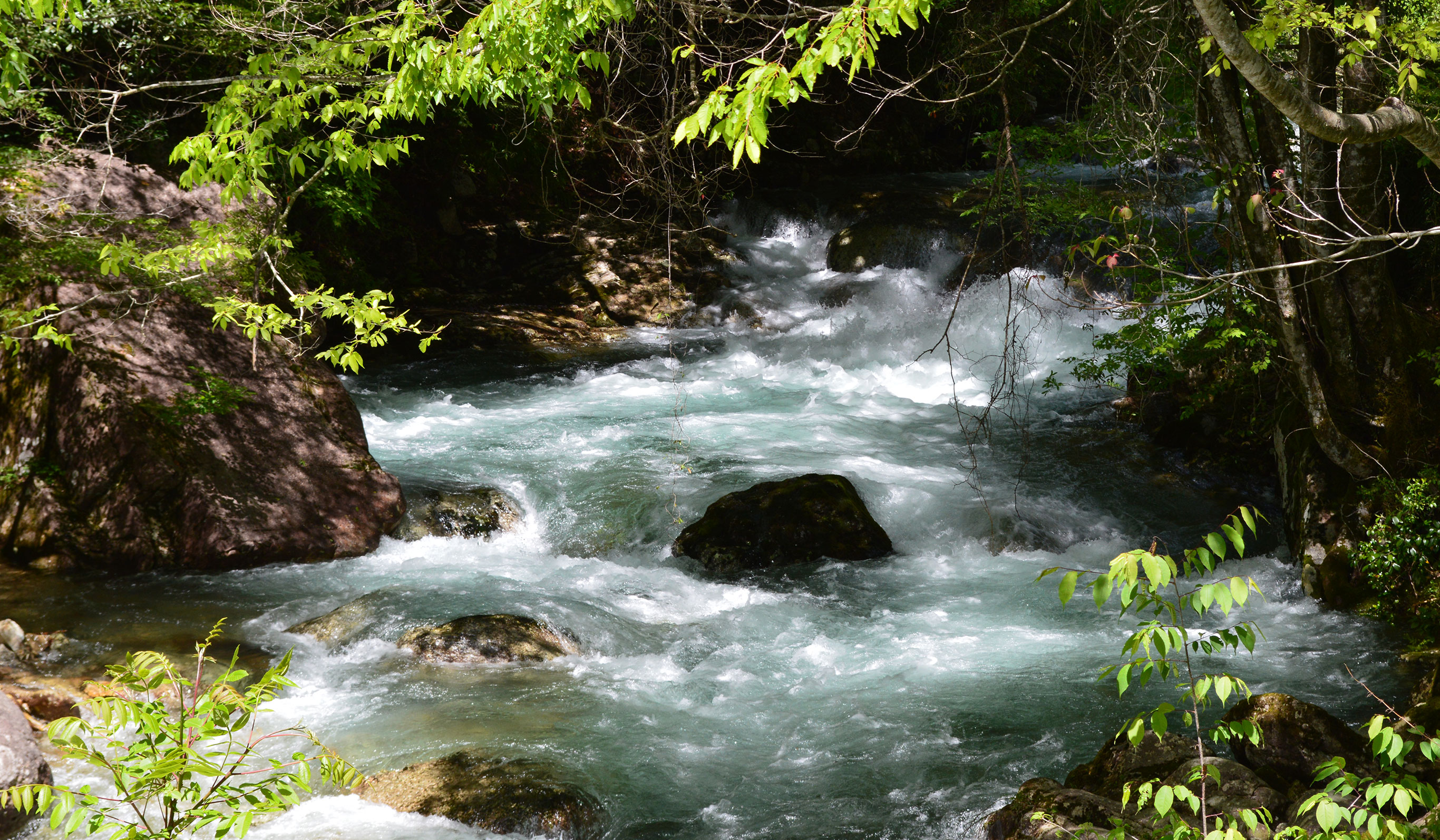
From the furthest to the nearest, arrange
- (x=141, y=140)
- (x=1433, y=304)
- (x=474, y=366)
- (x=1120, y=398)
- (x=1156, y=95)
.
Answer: (x=474, y=366)
(x=1120, y=398)
(x=141, y=140)
(x=1433, y=304)
(x=1156, y=95)

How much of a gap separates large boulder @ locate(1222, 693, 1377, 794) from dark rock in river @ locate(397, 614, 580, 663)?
3614 mm

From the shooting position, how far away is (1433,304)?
277 inches

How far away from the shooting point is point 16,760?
3.77 meters

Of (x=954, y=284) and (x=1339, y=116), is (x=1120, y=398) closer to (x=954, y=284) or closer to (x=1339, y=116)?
(x=954, y=284)

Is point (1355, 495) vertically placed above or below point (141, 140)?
below

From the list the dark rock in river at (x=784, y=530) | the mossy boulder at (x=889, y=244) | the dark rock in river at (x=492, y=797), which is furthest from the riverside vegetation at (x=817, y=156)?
the mossy boulder at (x=889, y=244)

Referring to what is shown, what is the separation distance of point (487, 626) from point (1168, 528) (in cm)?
561

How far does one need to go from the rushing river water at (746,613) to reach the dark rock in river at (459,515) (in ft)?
0.49

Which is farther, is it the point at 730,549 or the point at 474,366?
the point at 474,366

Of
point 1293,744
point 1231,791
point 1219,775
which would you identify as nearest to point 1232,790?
point 1231,791

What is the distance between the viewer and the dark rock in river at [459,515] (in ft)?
24.8

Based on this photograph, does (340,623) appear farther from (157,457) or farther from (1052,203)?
(1052,203)

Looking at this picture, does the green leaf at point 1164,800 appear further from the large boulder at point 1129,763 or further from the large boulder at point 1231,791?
the large boulder at point 1129,763

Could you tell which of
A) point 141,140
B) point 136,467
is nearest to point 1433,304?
point 136,467
